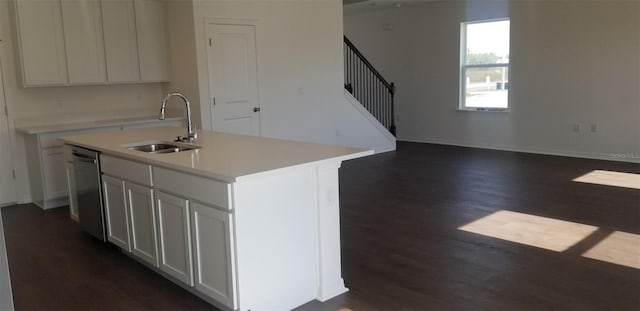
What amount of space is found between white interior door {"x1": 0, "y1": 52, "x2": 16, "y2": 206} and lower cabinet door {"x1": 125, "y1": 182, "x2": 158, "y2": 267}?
279 centimetres

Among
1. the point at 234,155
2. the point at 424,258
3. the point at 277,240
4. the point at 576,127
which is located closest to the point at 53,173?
the point at 234,155

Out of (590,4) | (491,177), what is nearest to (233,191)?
(491,177)

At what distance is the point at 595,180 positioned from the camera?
6.21m

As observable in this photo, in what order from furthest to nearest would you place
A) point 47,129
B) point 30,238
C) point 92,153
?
point 47,129
point 30,238
point 92,153

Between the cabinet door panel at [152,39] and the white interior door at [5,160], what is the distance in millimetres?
1496

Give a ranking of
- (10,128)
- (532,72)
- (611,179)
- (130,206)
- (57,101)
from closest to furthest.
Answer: (130,206) → (10,128) → (57,101) → (611,179) → (532,72)

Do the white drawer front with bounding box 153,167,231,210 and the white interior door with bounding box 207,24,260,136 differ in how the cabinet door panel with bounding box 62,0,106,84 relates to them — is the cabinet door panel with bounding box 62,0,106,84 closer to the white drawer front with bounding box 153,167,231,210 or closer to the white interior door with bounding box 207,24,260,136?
the white interior door with bounding box 207,24,260,136

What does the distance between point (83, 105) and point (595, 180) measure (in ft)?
20.0

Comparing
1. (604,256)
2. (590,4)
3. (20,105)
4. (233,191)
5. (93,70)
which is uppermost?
(590,4)

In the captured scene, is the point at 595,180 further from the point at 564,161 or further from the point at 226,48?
the point at 226,48

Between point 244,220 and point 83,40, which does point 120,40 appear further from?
point 244,220

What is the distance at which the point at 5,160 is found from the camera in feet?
18.5

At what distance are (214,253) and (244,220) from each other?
306 mm

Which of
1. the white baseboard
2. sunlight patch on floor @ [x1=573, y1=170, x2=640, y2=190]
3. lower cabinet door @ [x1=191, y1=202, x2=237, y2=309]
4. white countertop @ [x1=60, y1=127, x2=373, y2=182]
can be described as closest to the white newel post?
white countertop @ [x1=60, y1=127, x2=373, y2=182]
